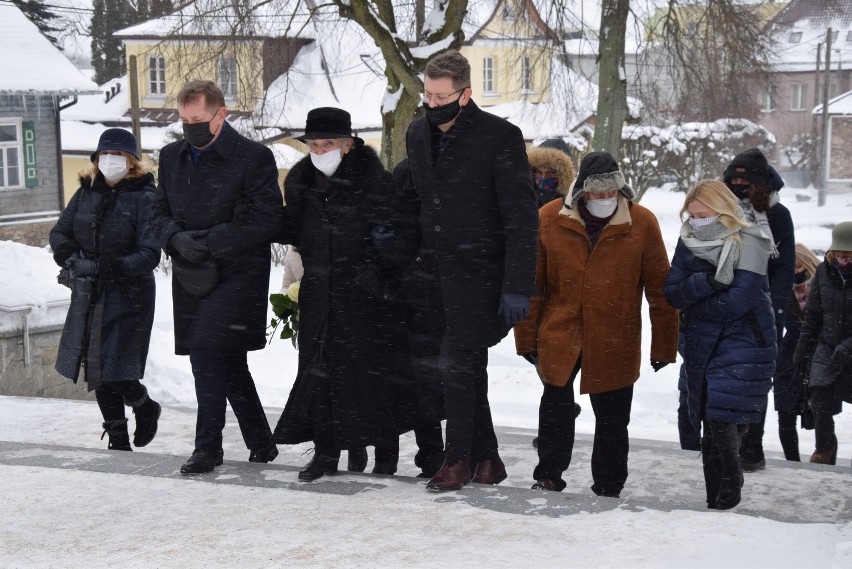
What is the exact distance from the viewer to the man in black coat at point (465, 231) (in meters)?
4.73

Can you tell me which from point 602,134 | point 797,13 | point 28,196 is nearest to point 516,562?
point 602,134

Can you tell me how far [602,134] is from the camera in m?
15.1

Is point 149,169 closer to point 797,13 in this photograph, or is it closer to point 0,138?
point 0,138

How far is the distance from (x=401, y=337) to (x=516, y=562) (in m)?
1.60

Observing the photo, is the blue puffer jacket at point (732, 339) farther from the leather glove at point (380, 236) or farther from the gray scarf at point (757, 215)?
the leather glove at point (380, 236)

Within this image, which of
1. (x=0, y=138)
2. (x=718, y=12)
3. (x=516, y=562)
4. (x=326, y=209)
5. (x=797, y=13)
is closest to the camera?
(x=516, y=562)

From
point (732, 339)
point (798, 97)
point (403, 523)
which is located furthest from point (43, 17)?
point (798, 97)

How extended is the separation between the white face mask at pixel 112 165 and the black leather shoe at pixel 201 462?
169 cm

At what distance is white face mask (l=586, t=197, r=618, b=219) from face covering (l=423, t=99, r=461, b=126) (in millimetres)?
880

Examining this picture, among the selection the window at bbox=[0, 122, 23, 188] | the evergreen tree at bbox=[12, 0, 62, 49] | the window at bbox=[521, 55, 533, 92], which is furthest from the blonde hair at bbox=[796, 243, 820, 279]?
the evergreen tree at bbox=[12, 0, 62, 49]

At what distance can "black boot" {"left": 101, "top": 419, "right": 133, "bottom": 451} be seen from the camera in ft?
20.5

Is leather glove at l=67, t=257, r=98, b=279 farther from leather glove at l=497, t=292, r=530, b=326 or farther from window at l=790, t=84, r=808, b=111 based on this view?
window at l=790, t=84, r=808, b=111

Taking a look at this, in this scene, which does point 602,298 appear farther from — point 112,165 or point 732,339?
point 112,165

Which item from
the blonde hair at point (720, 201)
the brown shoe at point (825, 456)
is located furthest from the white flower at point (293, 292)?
the brown shoe at point (825, 456)
